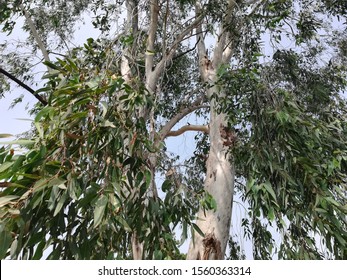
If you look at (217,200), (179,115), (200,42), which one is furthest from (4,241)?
(200,42)

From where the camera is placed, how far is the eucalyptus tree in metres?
1.88

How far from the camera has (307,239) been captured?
2859mm

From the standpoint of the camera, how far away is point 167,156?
2922 mm

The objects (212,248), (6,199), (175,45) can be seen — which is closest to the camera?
(6,199)

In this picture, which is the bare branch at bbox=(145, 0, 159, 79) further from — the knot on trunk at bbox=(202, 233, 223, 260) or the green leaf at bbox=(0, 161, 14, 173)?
the green leaf at bbox=(0, 161, 14, 173)

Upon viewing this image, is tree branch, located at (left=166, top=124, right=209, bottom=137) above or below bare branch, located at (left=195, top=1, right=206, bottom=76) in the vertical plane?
below

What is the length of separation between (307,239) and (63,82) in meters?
1.77

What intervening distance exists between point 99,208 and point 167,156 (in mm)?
1216

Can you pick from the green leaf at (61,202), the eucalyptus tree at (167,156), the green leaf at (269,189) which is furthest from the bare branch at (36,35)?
the green leaf at (61,202)

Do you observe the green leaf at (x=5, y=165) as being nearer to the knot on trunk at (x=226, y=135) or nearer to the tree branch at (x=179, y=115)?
the knot on trunk at (x=226, y=135)

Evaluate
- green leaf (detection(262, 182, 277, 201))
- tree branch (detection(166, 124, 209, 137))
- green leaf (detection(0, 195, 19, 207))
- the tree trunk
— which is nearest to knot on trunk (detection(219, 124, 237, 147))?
the tree trunk

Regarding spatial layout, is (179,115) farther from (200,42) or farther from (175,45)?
(175,45)

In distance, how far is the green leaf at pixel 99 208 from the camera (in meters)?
1.69

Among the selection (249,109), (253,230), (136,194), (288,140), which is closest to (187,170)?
(253,230)
